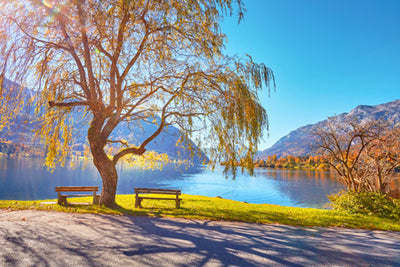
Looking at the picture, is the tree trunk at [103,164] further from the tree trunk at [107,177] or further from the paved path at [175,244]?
the paved path at [175,244]

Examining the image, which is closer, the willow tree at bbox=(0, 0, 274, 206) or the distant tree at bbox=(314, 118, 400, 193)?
the willow tree at bbox=(0, 0, 274, 206)

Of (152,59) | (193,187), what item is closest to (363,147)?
(152,59)

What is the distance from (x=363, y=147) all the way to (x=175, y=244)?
50.0ft

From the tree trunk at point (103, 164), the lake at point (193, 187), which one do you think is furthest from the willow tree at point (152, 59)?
the lake at point (193, 187)

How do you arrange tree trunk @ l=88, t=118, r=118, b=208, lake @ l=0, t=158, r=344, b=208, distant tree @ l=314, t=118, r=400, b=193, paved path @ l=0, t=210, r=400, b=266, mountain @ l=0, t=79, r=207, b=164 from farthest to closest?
1. lake @ l=0, t=158, r=344, b=208
2. distant tree @ l=314, t=118, r=400, b=193
3. tree trunk @ l=88, t=118, r=118, b=208
4. mountain @ l=0, t=79, r=207, b=164
5. paved path @ l=0, t=210, r=400, b=266

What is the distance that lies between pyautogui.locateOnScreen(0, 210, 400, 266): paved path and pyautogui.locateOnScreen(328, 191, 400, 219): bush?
17.1 feet

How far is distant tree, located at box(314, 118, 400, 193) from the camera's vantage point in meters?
14.6

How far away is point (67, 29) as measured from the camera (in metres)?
8.99

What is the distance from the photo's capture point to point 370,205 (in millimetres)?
12992

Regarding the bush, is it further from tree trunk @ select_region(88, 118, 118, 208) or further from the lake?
tree trunk @ select_region(88, 118, 118, 208)

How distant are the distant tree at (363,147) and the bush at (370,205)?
1.81 metres

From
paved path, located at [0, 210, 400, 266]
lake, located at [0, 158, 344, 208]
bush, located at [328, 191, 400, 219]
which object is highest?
paved path, located at [0, 210, 400, 266]

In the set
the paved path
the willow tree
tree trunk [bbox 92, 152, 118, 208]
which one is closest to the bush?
the paved path

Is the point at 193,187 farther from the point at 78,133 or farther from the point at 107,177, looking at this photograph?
the point at 107,177
